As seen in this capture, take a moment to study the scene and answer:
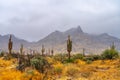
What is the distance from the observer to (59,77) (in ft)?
67.2

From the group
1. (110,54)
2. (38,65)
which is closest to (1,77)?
(38,65)

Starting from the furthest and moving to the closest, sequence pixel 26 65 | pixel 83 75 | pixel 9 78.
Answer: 1. pixel 26 65
2. pixel 83 75
3. pixel 9 78

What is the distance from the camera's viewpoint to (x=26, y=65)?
2367 cm

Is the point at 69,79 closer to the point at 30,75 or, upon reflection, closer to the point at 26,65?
the point at 30,75

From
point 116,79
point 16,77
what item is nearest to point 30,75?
point 16,77

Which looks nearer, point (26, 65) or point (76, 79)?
point (76, 79)

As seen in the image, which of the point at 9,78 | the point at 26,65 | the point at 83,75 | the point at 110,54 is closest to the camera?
the point at 9,78

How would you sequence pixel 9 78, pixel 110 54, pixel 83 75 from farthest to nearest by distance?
pixel 110 54
pixel 83 75
pixel 9 78

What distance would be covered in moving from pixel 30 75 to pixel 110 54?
2968cm

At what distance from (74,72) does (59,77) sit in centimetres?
248

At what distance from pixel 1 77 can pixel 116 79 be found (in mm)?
8167

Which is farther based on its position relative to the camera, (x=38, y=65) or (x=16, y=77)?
(x=38, y=65)

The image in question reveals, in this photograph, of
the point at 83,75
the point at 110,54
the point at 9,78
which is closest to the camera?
the point at 9,78

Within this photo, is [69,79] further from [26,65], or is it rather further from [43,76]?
[26,65]
